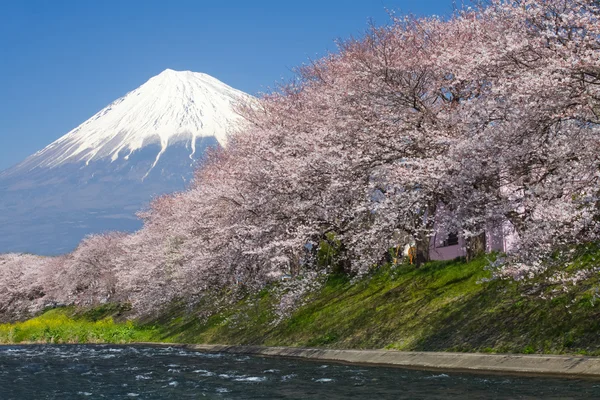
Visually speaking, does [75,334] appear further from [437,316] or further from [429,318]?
[437,316]

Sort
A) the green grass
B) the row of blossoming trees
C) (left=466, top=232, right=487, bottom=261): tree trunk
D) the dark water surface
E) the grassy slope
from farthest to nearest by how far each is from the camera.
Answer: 1. the green grass
2. (left=466, top=232, right=487, bottom=261): tree trunk
3. the grassy slope
4. the row of blossoming trees
5. the dark water surface

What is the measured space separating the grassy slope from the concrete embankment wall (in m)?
0.82

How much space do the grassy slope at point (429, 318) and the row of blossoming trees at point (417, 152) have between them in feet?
6.33

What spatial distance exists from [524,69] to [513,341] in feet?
25.5

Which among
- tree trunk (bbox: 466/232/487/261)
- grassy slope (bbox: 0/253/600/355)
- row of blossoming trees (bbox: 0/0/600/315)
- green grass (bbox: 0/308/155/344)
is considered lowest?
green grass (bbox: 0/308/155/344)

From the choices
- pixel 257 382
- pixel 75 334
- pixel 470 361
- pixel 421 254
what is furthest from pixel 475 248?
pixel 75 334

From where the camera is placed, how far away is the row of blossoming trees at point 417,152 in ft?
56.1

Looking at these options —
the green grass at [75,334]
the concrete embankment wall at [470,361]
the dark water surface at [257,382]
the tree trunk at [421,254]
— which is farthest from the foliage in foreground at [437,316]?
the green grass at [75,334]

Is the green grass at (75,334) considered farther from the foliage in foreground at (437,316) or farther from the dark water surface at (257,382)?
the dark water surface at (257,382)

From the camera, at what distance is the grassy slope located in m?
19.7

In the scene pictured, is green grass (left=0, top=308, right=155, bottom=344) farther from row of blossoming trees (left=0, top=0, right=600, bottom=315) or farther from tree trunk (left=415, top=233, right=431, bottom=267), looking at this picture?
A: tree trunk (left=415, top=233, right=431, bottom=267)

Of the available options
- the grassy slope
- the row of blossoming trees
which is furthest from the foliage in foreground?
the row of blossoming trees

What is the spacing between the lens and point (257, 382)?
1983 centimetres

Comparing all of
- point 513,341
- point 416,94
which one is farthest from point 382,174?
point 513,341
